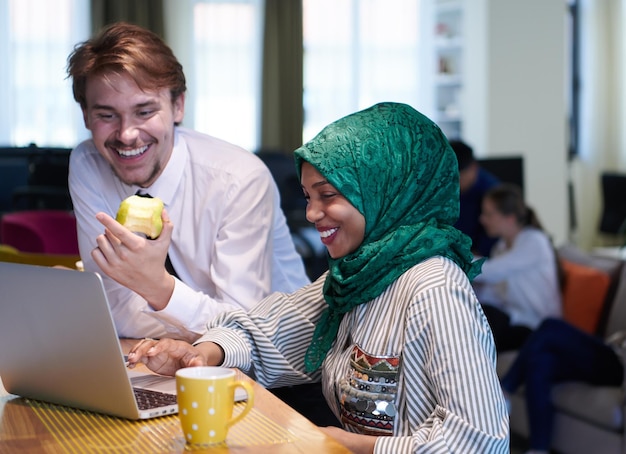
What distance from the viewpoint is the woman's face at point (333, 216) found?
4.52 feet

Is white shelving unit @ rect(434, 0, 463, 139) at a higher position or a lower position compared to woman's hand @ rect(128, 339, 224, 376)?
higher

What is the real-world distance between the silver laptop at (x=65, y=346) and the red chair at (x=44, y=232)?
2.59m

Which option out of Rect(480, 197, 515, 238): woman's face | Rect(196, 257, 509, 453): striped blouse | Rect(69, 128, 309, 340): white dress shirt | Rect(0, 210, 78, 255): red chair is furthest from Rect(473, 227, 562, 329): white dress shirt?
Rect(196, 257, 509, 453): striped blouse

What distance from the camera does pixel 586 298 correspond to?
4.25 meters

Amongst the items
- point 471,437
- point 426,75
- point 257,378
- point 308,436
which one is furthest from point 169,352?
point 426,75

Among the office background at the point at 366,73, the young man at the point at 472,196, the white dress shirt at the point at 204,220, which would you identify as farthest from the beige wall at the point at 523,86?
the white dress shirt at the point at 204,220

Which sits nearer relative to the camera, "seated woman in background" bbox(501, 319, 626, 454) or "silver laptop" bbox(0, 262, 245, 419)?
"silver laptop" bbox(0, 262, 245, 419)

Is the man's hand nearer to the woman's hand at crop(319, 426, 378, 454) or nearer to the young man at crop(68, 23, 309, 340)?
the young man at crop(68, 23, 309, 340)

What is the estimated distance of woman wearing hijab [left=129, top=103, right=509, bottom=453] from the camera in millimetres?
1178

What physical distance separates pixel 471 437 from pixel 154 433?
15.4 inches

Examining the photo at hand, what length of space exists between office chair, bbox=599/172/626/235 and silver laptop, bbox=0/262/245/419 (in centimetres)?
764

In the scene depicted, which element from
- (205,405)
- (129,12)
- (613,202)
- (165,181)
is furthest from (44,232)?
(613,202)

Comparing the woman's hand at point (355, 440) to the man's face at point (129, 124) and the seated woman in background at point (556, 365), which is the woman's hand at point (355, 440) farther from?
the seated woman in background at point (556, 365)

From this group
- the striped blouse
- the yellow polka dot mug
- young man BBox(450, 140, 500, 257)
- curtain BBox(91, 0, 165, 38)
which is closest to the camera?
the yellow polka dot mug
